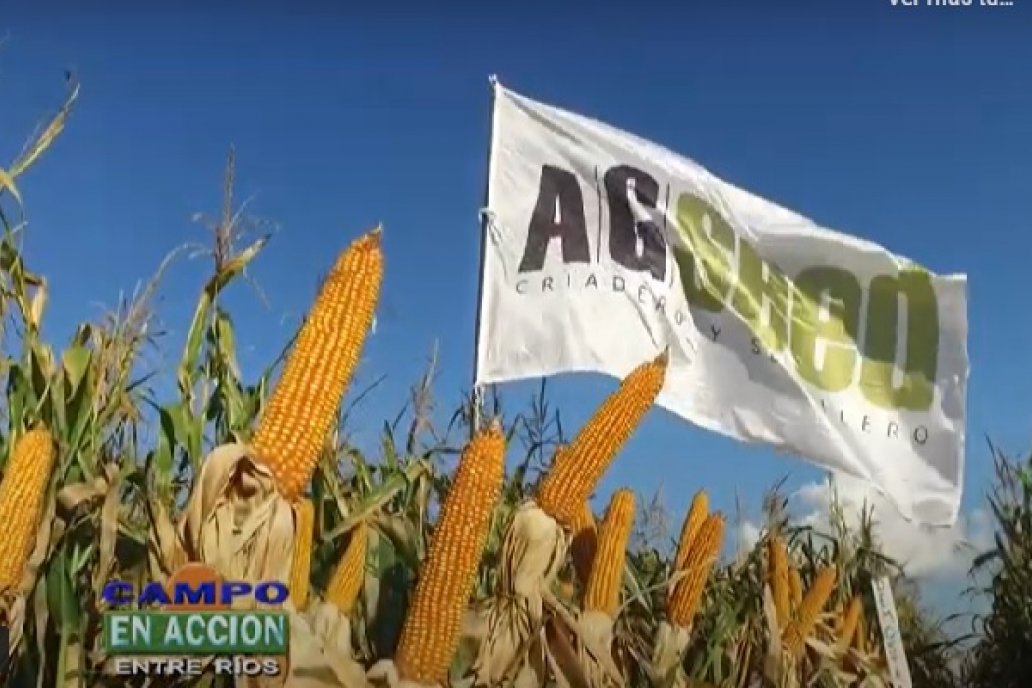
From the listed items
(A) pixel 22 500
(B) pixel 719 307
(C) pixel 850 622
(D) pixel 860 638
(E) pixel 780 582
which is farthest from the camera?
(B) pixel 719 307

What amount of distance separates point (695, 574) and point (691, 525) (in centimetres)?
31

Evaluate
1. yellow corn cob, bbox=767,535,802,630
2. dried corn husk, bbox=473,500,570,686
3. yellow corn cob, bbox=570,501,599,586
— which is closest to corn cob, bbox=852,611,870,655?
yellow corn cob, bbox=767,535,802,630

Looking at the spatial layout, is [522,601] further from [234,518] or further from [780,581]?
[780,581]

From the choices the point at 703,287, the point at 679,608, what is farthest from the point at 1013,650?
the point at 679,608

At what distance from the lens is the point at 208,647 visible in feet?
12.6

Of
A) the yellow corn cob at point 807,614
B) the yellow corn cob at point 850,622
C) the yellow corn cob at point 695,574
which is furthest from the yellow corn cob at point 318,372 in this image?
the yellow corn cob at point 850,622

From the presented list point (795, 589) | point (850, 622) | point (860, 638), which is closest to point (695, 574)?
point (795, 589)

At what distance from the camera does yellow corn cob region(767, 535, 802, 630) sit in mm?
6699

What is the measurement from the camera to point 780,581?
6.77 m

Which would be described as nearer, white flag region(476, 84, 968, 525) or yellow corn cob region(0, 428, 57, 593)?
yellow corn cob region(0, 428, 57, 593)

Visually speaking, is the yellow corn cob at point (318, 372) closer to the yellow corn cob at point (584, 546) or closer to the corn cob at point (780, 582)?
the yellow corn cob at point (584, 546)

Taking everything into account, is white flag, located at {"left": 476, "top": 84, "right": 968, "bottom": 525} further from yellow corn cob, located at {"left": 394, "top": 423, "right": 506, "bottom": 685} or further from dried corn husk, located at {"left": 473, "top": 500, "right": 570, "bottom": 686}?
yellow corn cob, located at {"left": 394, "top": 423, "right": 506, "bottom": 685}

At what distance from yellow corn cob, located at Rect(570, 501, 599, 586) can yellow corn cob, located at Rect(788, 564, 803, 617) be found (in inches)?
78.5

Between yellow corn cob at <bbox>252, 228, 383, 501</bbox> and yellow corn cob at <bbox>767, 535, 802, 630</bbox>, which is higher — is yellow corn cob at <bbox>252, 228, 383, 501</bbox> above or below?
above
